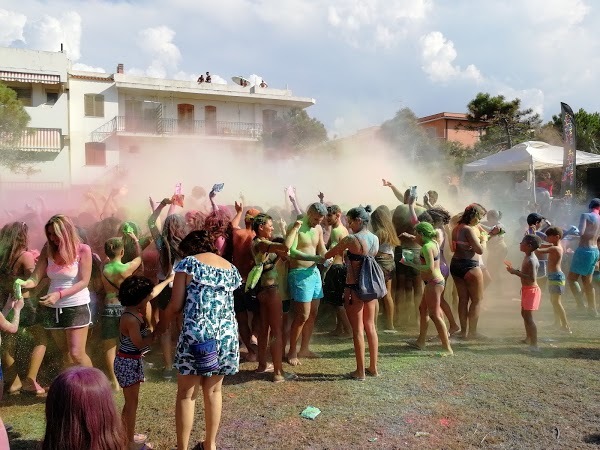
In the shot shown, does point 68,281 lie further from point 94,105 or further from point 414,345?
point 94,105

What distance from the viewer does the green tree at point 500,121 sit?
28.1 metres

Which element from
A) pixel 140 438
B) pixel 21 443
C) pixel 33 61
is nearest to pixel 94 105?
pixel 33 61

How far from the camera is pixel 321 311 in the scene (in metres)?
7.79

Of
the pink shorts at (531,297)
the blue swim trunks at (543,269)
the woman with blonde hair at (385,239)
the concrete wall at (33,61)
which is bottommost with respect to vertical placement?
the pink shorts at (531,297)

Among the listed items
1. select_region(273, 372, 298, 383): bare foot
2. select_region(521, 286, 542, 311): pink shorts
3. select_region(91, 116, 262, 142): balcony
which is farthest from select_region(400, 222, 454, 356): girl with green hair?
select_region(91, 116, 262, 142): balcony

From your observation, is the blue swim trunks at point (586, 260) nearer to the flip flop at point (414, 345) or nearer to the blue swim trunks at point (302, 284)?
the flip flop at point (414, 345)

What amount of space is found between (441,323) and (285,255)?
7.11ft

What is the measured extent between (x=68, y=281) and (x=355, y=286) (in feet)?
8.75

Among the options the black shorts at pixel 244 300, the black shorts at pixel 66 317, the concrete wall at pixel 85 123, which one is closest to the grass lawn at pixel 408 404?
the black shorts at pixel 244 300

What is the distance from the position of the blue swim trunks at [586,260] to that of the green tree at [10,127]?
948 inches

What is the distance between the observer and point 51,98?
29.7m

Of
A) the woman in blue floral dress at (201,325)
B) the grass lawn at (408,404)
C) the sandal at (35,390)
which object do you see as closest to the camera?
the woman in blue floral dress at (201,325)

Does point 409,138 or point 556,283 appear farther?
point 409,138

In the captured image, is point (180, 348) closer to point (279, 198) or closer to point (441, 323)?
point (441, 323)
